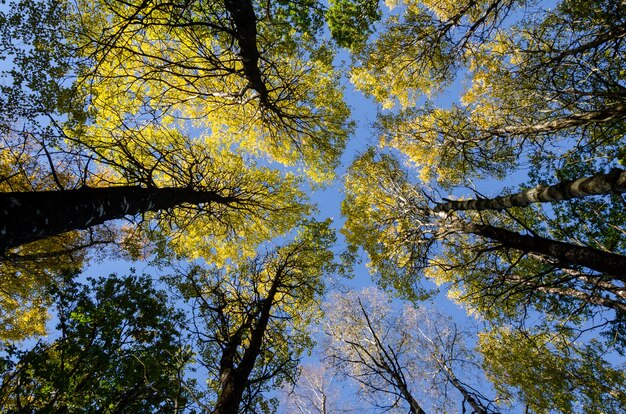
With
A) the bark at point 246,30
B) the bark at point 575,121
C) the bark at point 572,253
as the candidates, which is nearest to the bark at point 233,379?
the bark at point 572,253

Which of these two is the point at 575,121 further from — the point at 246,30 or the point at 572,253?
the point at 246,30

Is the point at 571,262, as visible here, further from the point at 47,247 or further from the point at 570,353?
the point at 47,247

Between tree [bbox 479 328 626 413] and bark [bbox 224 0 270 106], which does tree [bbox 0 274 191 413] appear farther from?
tree [bbox 479 328 626 413]

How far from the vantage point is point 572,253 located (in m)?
4.31

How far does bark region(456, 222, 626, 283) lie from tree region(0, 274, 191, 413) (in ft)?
19.7

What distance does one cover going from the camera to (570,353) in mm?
10547

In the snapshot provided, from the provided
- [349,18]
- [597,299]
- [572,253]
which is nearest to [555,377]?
[597,299]

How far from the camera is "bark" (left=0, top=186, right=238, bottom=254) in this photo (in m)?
2.83

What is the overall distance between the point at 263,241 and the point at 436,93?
31.5ft

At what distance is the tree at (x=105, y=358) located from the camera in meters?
5.23

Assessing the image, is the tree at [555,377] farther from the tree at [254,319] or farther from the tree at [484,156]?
the tree at [254,319]

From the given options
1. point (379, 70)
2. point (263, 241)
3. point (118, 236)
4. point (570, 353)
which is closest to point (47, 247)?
point (118, 236)

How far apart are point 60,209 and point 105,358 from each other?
3.65 m

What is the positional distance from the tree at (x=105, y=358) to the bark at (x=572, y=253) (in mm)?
6001
